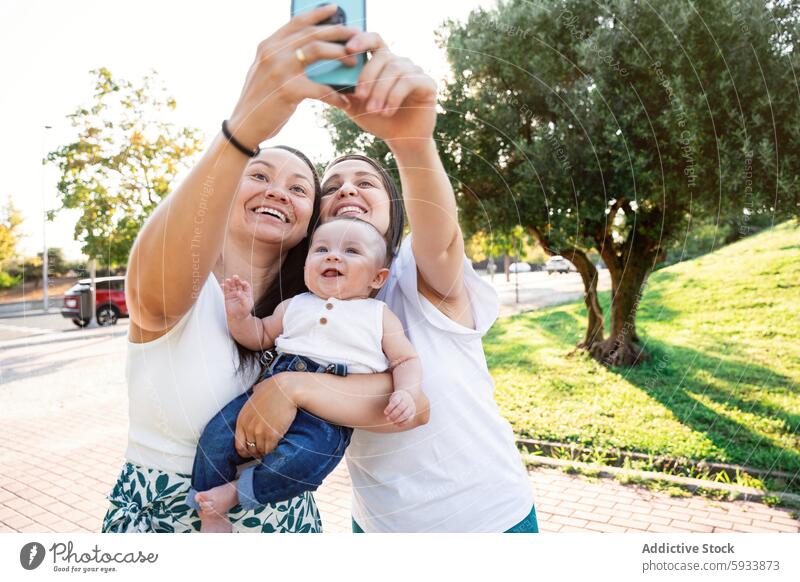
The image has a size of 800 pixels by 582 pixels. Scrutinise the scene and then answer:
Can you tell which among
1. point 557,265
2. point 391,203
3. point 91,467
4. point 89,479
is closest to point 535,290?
point 557,265

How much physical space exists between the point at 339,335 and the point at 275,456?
19 centimetres

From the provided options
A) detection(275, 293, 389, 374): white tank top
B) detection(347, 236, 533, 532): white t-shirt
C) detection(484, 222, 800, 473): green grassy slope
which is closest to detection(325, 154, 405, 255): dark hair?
detection(347, 236, 533, 532): white t-shirt

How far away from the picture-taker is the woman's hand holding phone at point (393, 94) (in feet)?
2.38

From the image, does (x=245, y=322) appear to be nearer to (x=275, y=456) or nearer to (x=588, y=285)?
(x=275, y=456)

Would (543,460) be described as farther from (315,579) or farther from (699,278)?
(315,579)

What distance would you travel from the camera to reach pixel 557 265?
4.43 ft

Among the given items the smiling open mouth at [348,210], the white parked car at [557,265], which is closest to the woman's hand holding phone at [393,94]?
the smiling open mouth at [348,210]

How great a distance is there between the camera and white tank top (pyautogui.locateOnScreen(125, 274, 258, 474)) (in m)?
0.82

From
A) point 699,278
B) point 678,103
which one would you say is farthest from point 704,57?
point 699,278

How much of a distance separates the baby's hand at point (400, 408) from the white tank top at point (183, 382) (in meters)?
0.21

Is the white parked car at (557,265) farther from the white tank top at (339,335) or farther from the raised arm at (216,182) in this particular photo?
the raised arm at (216,182)

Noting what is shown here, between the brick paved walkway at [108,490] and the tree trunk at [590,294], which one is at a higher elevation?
the tree trunk at [590,294]

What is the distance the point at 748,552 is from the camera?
44.7 inches

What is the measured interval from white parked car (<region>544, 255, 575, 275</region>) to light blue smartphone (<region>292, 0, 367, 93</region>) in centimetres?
71
